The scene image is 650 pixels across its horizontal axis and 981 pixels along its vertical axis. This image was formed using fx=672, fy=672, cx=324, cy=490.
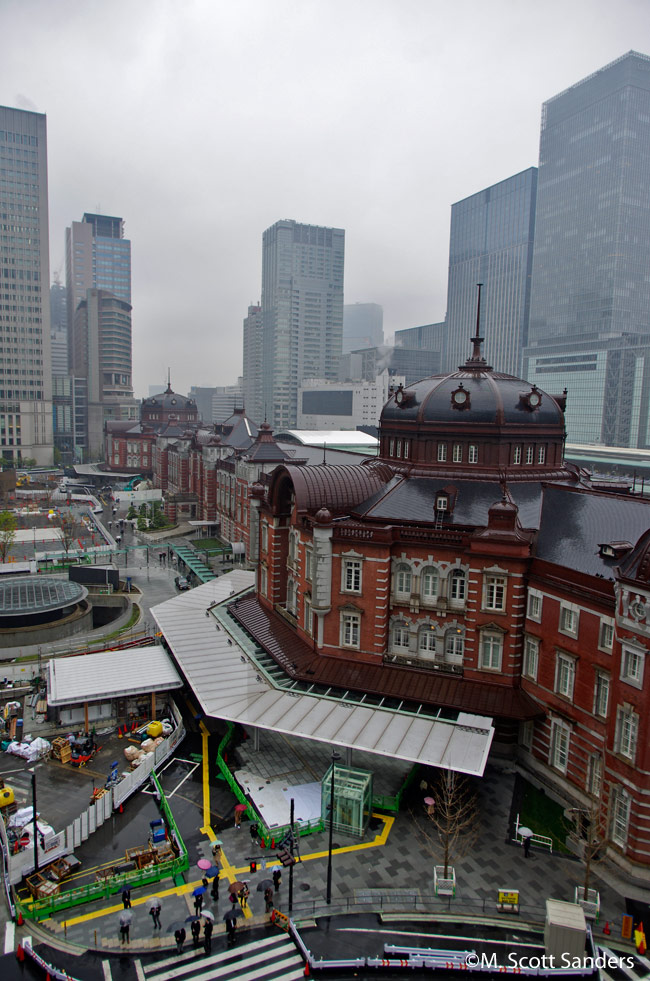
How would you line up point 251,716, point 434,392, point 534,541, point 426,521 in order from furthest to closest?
point 434,392 < point 426,521 < point 534,541 < point 251,716

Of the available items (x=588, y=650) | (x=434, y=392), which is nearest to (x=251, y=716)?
(x=588, y=650)

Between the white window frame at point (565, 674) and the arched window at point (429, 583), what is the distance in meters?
9.32

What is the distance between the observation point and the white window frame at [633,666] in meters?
31.1

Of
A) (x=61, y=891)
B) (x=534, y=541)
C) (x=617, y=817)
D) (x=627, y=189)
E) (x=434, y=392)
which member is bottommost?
(x=61, y=891)

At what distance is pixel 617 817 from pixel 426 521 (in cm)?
2114

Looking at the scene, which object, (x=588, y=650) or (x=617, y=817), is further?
(x=588, y=650)

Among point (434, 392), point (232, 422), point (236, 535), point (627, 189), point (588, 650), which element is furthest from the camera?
point (627, 189)

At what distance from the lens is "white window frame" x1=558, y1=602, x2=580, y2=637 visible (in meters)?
37.5

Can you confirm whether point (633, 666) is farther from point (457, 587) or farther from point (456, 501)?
point (456, 501)

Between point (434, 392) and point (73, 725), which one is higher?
point (434, 392)

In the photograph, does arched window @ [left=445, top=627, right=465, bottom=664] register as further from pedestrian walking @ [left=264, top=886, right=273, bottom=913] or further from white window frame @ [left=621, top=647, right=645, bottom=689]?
pedestrian walking @ [left=264, top=886, right=273, bottom=913]

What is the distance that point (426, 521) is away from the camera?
4706 cm

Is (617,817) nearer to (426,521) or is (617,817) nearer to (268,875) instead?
(268,875)

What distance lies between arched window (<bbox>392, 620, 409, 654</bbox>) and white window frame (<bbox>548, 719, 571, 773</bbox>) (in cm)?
1132
